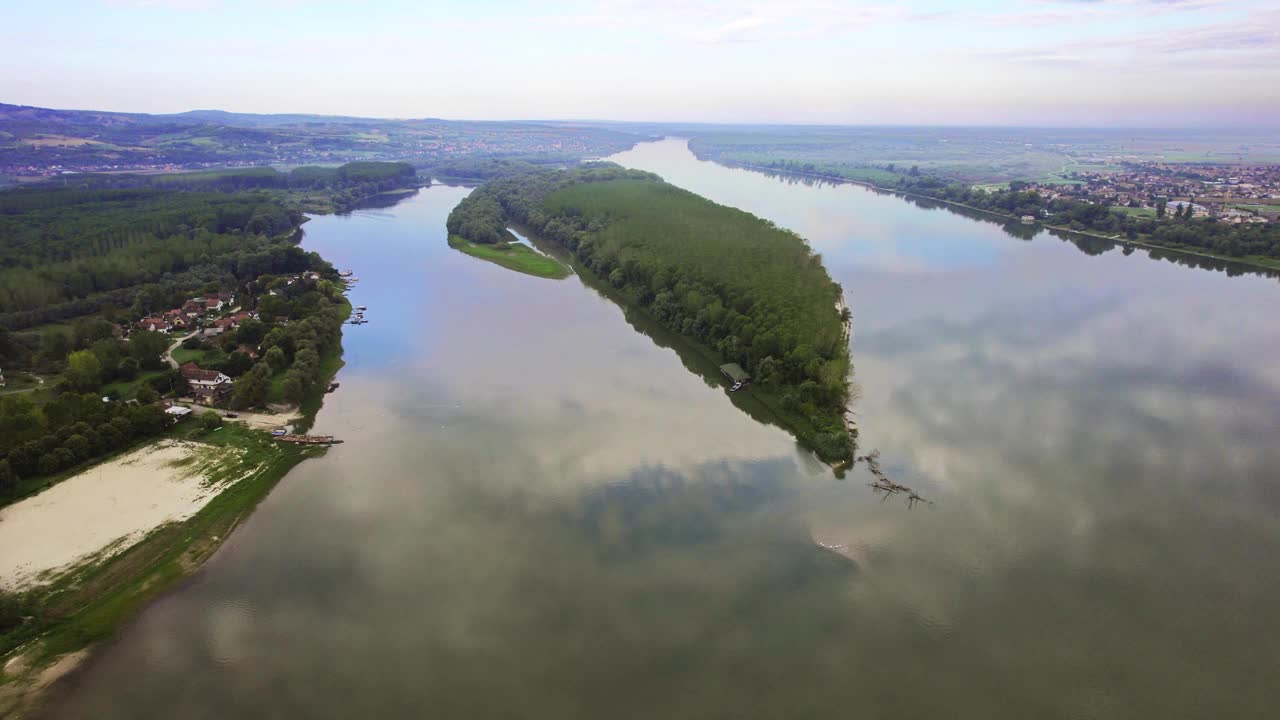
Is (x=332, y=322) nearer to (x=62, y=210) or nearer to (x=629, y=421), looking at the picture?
(x=629, y=421)

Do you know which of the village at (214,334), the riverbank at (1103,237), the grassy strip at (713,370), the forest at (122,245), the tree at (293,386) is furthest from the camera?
the riverbank at (1103,237)

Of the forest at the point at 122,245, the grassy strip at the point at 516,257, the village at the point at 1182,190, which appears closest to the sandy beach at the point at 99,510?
the forest at the point at 122,245

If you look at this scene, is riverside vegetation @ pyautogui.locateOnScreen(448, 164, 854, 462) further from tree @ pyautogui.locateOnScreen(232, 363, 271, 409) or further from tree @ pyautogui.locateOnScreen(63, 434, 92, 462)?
tree @ pyautogui.locateOnScreen(63, 434, 92, 462)

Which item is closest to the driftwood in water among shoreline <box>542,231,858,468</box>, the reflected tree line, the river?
the river

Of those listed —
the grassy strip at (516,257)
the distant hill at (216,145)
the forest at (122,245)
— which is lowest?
the grassy strip at (516,257)

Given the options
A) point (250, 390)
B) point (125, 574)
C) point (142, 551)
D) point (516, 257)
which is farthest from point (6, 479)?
point (516, 257)

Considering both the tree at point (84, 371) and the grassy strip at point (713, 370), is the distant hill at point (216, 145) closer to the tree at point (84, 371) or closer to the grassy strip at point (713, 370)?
the tree at point (84, 371)

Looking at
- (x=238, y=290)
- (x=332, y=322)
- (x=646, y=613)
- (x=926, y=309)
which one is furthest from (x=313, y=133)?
(x=646, y=613)
